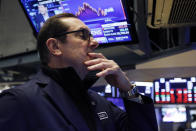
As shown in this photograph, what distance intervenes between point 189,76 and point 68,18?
1.68 metres

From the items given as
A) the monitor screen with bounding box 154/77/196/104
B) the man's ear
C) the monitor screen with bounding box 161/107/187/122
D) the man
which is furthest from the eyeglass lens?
the monitor screen with bounding box 161/107/187/122

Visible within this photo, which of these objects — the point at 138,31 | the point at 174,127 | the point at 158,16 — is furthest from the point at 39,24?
the point at 174,127

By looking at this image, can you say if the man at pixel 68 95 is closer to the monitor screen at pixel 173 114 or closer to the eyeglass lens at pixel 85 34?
the eyeglass lens at pixel 85 34

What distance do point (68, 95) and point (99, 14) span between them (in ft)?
4.63

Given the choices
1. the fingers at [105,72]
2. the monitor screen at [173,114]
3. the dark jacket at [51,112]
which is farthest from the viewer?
the monitor screen at [173,114]

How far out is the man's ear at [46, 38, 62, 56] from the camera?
1406 millimetres

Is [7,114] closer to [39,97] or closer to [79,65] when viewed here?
[39,97]

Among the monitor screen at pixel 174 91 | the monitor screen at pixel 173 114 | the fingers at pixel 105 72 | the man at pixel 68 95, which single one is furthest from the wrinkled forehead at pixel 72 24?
the monitor screen at pixel 173 114

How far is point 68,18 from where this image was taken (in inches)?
58.2

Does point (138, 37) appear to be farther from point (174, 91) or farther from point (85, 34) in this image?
point (85, 34)

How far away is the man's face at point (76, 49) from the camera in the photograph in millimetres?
1380

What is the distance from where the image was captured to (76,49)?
1382 millimetres

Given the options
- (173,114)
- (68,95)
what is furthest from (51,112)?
(173,114)

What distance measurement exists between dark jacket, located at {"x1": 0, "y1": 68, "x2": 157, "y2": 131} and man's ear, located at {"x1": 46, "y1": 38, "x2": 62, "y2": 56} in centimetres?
15
